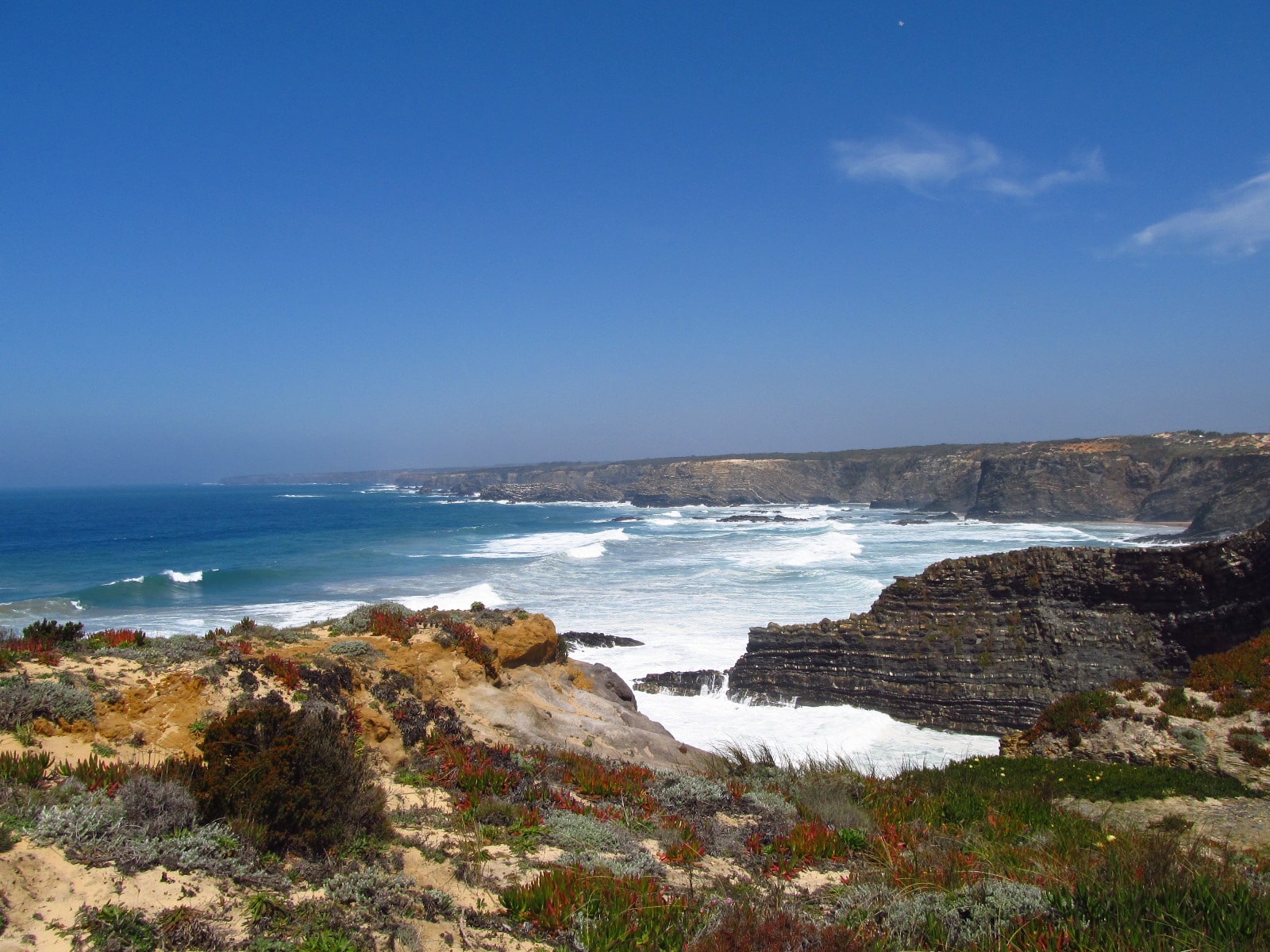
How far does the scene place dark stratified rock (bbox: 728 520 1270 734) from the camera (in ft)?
52.4

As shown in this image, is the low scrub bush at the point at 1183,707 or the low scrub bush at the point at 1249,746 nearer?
the low scrub bush at the point at 1249,746

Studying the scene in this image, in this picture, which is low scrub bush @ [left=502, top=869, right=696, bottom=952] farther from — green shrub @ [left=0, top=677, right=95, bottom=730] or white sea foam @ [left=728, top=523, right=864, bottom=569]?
white sea foam @ [left=728, top=523, right=864, bottom=569]

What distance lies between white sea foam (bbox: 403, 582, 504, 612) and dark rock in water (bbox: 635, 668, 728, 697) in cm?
1082

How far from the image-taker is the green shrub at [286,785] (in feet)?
16.2

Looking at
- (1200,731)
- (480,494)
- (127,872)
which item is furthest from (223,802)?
(480,494)

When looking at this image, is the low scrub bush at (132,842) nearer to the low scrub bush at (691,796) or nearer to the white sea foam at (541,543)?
the low scrub bush at (691,796)

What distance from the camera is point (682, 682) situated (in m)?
18.6

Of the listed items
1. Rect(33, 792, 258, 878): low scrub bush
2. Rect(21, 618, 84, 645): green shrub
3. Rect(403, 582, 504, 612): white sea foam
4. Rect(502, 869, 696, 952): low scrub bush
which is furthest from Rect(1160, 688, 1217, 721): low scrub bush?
Rect(403, 582, 504, 612): white sea foam

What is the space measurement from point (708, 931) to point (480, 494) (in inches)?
5125

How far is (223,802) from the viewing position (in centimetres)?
500

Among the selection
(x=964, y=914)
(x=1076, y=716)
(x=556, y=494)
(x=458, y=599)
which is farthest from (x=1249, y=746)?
(x=556, y=494)

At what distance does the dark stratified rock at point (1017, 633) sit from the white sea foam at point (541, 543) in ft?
92.9

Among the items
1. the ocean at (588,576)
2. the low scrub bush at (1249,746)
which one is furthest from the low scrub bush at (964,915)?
the ocean at (588,576)

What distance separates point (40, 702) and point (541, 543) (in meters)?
49.5
